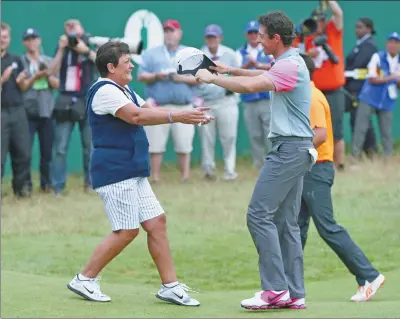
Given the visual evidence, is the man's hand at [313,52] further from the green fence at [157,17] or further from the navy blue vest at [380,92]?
the green fence at [157,17]

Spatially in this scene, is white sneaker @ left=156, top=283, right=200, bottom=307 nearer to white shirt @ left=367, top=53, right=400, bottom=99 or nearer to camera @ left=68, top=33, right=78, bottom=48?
camera @ left=68, top=33, right=78, bottom=48

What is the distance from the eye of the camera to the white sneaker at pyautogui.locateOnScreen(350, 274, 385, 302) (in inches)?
344

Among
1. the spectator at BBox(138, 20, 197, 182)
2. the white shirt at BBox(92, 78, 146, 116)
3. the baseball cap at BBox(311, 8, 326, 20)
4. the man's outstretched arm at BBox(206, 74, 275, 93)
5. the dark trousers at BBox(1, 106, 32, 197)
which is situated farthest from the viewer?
the spectator at BBox(138, 20, 197, 182)

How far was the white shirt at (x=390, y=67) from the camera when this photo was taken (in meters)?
16.2

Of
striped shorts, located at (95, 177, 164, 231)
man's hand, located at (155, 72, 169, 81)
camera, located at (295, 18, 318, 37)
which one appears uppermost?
camera, located at (295, 18, 318, 37)

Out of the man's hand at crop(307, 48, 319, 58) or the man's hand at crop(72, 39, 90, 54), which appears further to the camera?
the man's hand at crop(307, 48, 319, 58)

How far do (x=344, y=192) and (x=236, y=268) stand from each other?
3.29 m

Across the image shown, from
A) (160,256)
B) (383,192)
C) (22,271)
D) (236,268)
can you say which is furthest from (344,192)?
(160,256)

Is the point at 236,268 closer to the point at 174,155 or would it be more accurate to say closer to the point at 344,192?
the point at 344,192

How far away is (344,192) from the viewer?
13734 millimetres

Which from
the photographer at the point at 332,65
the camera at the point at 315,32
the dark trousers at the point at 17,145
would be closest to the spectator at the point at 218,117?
the camera at the point at 315,32

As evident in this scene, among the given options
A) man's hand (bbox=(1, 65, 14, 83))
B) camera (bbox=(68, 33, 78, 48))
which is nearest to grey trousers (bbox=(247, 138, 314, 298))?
man's hand (bbox=(1, 65, 14, 83))

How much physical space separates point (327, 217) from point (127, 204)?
4.94 ft

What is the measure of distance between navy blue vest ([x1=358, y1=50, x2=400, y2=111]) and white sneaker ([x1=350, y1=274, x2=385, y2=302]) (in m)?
7.57
